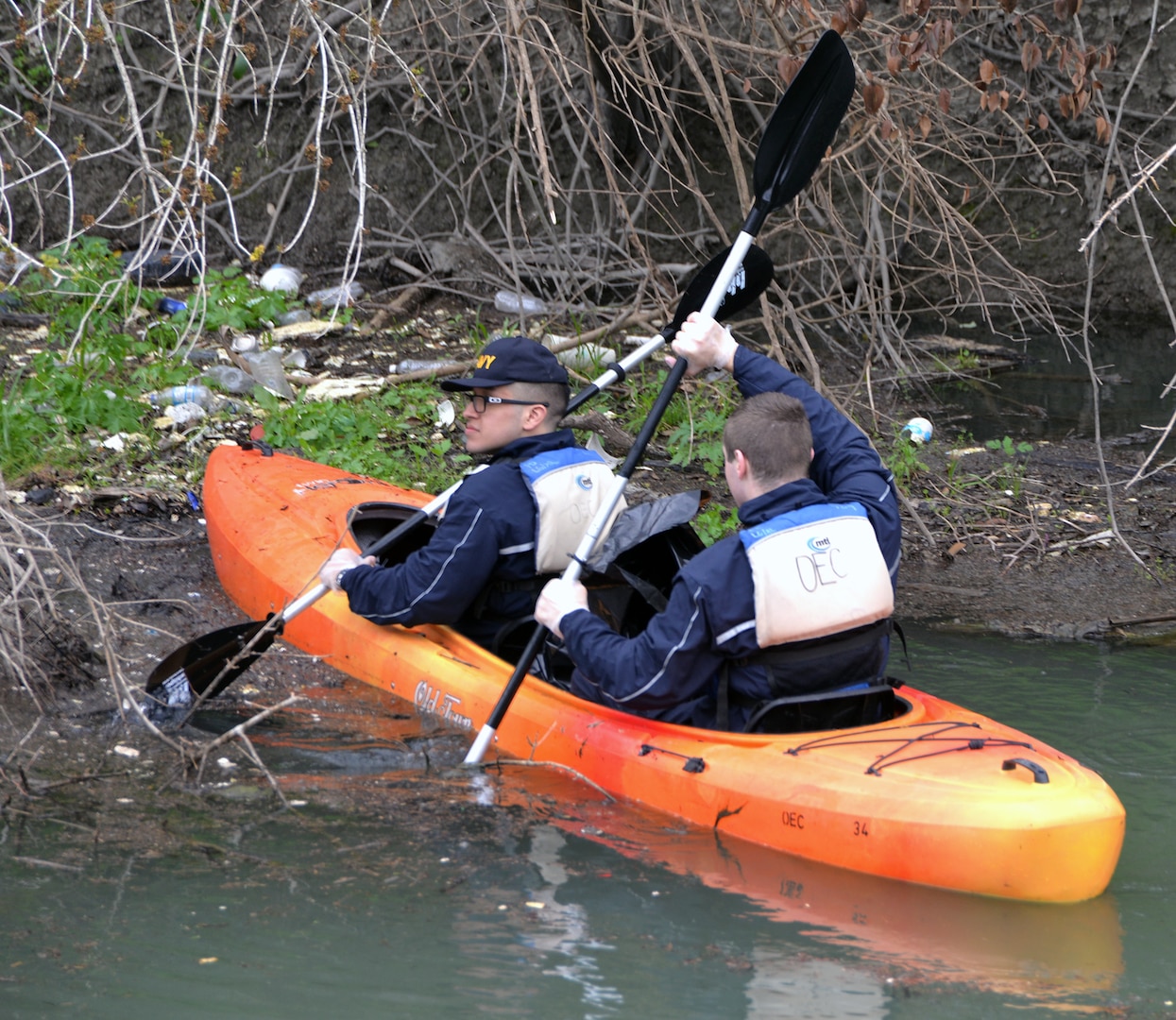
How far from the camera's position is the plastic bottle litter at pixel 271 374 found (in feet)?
20.9

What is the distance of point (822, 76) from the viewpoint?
419cm

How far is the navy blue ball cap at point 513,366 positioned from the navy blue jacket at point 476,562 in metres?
0.18

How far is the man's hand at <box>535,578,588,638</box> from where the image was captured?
3365 mm

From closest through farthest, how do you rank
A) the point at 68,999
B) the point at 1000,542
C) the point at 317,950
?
the point at 68,999
the point at 317,950
the point at 1000,542

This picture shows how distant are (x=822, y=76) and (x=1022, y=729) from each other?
216cm

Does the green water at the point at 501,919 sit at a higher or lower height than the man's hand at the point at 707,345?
lower

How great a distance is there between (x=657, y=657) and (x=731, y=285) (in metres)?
1.55

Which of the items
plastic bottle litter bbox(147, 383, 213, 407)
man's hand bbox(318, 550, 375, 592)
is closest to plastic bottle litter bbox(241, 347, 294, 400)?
plastic bottle litter bbox(147, 383, 213, 407)

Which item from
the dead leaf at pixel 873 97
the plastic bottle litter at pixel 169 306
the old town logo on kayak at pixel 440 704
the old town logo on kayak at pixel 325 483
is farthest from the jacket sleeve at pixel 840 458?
the plastic bottle litter at pixel 169 306

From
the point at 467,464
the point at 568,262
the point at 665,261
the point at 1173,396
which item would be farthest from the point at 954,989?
the point at 665,261

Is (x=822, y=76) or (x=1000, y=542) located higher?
(x=822, y=76)

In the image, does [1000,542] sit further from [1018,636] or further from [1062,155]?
[1062,155]

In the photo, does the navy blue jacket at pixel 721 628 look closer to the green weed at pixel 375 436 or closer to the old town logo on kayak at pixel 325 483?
the old town logo on kayak at pixel 325 483

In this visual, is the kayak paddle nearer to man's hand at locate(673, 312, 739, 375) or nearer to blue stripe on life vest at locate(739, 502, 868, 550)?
man's hand at locate(673, 312, 739, 375)
